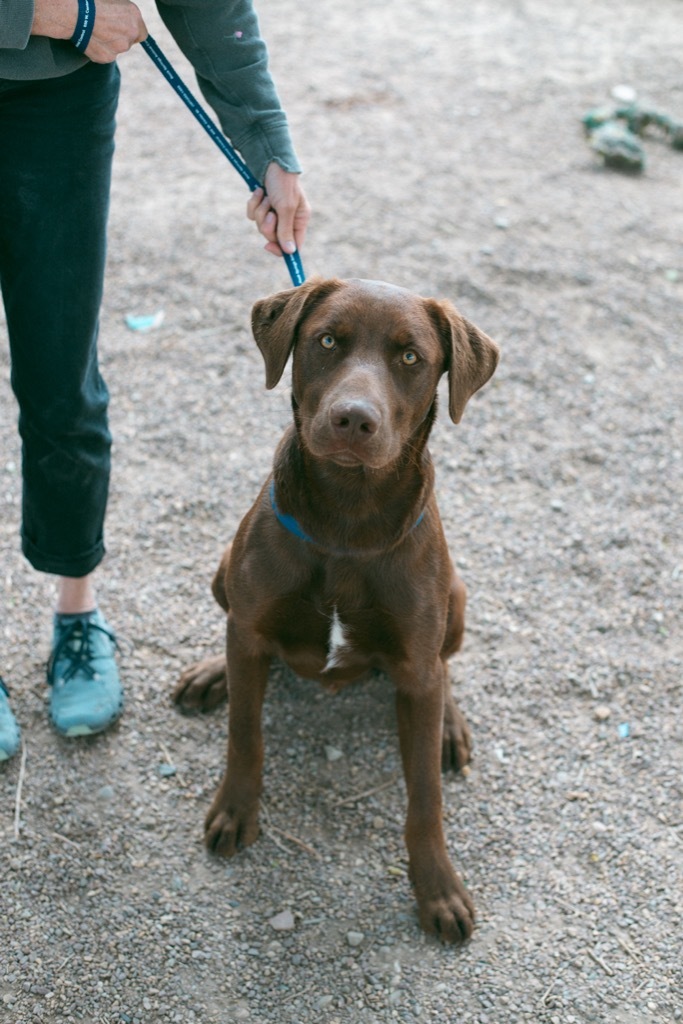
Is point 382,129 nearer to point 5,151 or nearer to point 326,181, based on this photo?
point 326,181

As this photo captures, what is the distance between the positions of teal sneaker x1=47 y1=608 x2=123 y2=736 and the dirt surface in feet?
0.27

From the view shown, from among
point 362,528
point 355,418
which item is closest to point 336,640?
point 362,528

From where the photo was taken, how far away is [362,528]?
9.22 ft

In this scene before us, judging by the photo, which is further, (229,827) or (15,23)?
(229,827)

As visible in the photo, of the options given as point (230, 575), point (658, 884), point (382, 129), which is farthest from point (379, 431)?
point (382, 129)

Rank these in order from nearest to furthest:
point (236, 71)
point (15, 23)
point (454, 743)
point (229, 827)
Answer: point (15, 23) < point (236, 71) < point (229, 827) < point (454, 743)

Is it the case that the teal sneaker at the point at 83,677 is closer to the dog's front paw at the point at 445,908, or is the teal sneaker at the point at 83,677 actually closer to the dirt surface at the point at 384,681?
the dirt surface at the point at 384,681

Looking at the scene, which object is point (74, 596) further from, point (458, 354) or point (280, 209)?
point (458, 354)

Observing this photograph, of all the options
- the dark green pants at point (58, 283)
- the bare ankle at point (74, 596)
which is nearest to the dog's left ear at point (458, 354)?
the dark green pants at point (58, 283)

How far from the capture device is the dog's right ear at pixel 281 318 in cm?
279

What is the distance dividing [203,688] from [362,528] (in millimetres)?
1023

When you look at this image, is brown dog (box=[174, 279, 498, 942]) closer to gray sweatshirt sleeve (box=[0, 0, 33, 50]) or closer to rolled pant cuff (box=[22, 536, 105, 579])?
rolled pant cuff (box=[22, 536, 105, 579])

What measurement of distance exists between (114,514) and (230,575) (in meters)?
1.41

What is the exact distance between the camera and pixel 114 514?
426 centimetres
